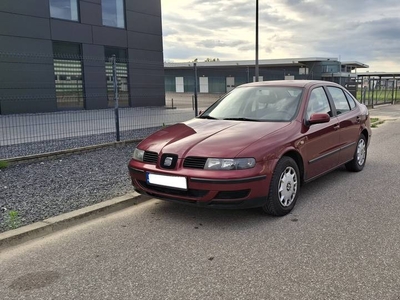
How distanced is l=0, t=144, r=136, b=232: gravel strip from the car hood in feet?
3.88

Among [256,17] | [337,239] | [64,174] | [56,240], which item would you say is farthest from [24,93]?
[337,239]

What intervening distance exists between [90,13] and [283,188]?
57.4 feet

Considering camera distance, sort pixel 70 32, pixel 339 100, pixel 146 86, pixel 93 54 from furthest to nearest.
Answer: pixel 146 86, pixel 93 54, pixel 70 32, pixel 339 100

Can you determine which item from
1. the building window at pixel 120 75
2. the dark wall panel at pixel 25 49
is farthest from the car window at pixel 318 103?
the building window at pixel 120 75

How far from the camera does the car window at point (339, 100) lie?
620cm

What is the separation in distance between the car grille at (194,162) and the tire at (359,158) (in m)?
3.53

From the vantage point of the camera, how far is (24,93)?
16.6m

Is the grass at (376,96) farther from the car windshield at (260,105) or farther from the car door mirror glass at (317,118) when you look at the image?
the car door mirror glass at (317,118)

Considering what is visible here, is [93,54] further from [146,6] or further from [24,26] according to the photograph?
[146,6]

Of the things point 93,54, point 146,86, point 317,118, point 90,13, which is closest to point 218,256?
point 317,118

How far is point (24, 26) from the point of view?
16.7 metres

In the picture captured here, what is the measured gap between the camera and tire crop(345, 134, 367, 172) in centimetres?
671

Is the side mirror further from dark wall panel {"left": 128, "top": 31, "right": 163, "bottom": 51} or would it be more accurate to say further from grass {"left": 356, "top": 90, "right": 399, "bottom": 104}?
grass {"left": 356, "top": 90, "right": 399, "bottom": 104}

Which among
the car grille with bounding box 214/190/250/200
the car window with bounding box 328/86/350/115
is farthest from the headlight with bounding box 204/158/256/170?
the car window with bounding box 328/86/350/115
